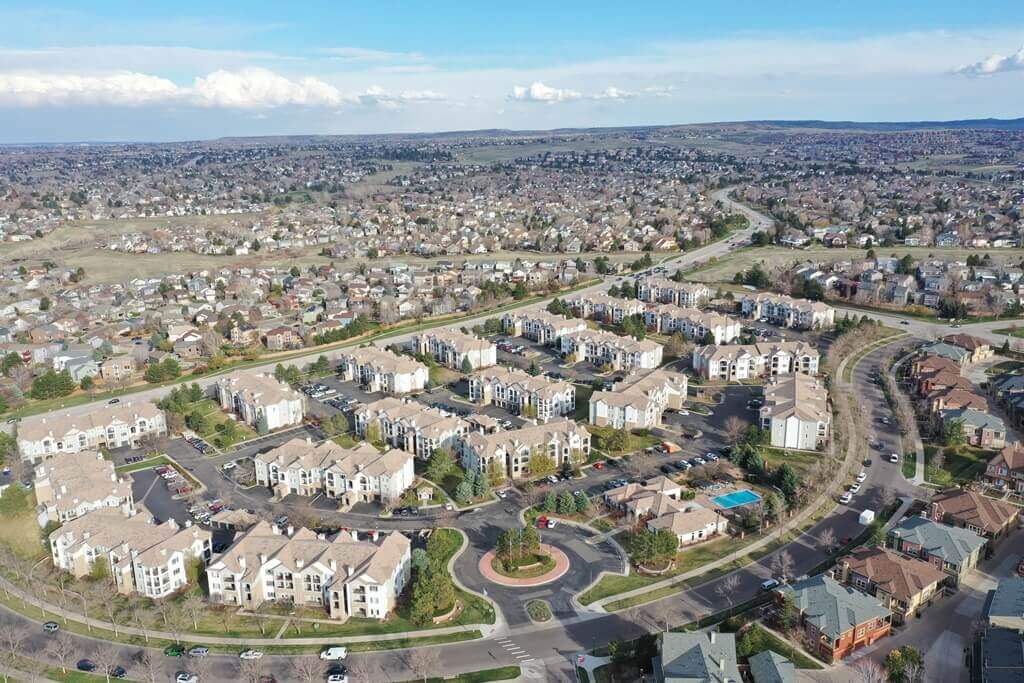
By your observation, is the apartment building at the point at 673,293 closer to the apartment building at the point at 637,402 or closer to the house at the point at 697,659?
the apartment building at the point at 637,402

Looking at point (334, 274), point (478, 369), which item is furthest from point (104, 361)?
point (334, 274)

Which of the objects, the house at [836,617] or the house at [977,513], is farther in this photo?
the house at [977,513]

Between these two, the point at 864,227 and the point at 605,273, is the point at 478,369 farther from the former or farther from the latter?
Answer: the point at 864,227

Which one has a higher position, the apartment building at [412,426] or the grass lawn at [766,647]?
the apartment building at [412,426]

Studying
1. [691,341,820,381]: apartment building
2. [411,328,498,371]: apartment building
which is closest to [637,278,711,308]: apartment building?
[691,341,820,381]: apartment building

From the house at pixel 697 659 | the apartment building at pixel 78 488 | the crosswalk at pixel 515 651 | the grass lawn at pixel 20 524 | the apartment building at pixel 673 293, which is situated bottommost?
the crosswalk at pixel 515 651

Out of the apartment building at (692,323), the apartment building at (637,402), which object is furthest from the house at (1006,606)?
the apartment building at (692,323)
